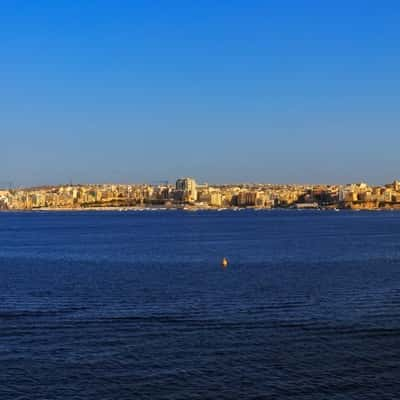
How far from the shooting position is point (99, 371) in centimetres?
1964

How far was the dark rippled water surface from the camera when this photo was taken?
1861 centimetres

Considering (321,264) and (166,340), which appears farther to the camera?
(321,264)

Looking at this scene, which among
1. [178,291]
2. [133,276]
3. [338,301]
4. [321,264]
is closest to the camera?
[338,301]

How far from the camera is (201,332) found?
24188 mm

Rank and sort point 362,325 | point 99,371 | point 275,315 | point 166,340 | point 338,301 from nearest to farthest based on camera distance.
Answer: point 99,371, point 166,340, point 362,325, point 275,315, point 338,301

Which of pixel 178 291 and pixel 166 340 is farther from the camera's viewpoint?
pixel 178 291

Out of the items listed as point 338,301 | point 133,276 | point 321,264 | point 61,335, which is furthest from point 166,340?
point 321,264

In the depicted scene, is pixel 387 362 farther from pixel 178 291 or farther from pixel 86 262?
pixel 86 262

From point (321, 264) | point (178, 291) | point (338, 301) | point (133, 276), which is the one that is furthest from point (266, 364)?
point (321, 264)

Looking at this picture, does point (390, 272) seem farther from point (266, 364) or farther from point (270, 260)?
point (266, 364)

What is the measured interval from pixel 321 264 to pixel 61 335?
26504mm

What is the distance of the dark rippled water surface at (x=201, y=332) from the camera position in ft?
61.1

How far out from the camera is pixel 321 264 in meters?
47.3

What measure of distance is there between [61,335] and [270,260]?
92.6ft
